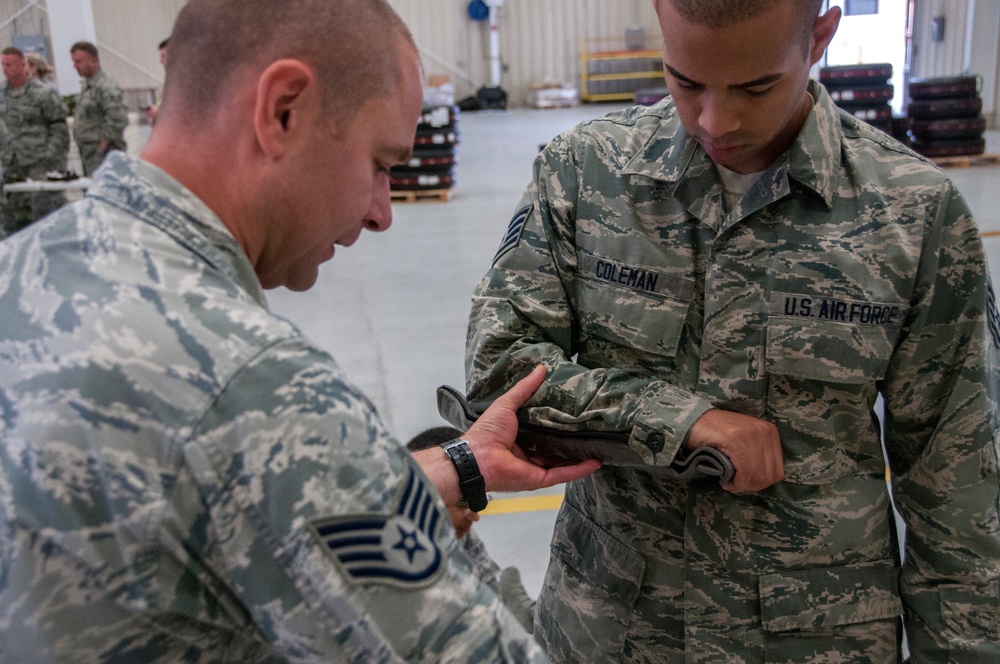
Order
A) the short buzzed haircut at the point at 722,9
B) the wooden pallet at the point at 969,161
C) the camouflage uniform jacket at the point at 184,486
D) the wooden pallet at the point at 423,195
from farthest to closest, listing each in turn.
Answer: the wooden pallet at the point at 969,161 < the wooden pallet at the point at 423,195 < the short buzzed haircut at the point at 722,9 < the camouflage uniform jacket at the point at 184,486

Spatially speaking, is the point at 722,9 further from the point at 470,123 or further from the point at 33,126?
the point at 470,123

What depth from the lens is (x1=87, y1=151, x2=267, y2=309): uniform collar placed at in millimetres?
941

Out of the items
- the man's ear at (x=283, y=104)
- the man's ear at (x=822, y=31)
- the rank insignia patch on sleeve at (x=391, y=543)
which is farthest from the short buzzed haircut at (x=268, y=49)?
the man's ear at (x=822, y=31)

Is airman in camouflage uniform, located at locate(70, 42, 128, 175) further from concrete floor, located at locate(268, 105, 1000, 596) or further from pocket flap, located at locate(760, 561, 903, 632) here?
pocket flap, located at locate(760, 561, 903, 632)

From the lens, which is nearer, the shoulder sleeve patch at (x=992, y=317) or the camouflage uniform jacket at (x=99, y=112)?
the shoulder sleeve patch at (x=992, y=317)

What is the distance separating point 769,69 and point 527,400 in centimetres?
72

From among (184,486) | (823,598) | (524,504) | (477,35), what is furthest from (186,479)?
(477,35)

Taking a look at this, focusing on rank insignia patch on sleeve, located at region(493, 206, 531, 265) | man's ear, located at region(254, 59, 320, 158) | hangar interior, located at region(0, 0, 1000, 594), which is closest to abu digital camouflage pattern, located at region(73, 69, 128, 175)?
hangar interior, located at region(0, 0, 1000, 594)

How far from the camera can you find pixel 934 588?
1.65 m

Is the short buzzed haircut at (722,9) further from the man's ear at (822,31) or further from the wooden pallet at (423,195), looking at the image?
the wooden pallet at (423,195)

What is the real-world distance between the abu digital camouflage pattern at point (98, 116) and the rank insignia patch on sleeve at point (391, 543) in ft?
38.2

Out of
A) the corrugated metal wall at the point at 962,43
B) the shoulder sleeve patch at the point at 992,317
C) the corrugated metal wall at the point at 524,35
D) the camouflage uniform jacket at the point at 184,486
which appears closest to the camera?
the camouflage uniform jacket at the point at 184,486

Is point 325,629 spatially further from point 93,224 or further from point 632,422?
point 632,422

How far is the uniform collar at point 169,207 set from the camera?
0.94 meters
